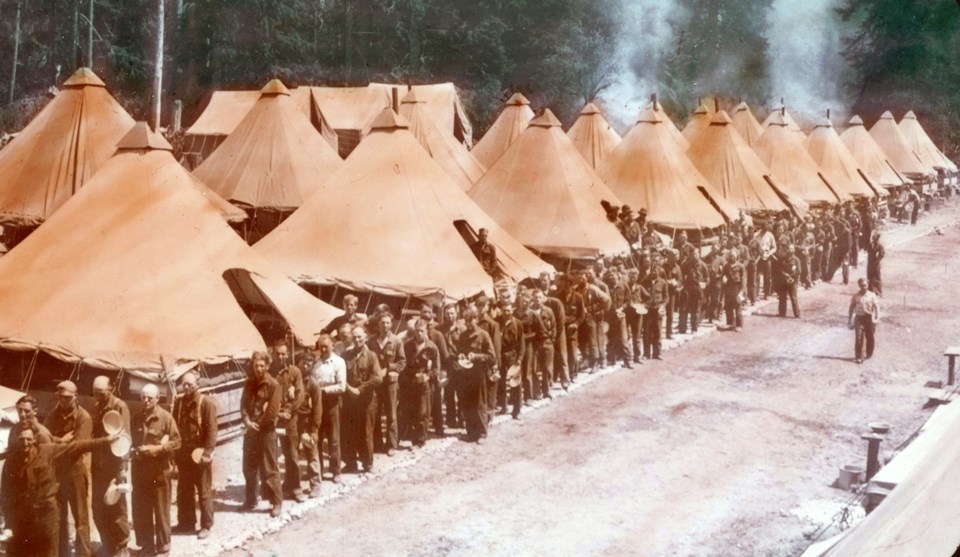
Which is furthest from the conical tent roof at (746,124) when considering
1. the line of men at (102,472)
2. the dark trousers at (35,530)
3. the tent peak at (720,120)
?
the dark trousers at (35,530)

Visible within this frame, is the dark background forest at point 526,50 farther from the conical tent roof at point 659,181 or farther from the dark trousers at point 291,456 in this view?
the dark trousers at point 291,456

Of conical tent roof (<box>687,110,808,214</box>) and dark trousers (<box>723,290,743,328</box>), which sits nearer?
dark trousers (<box>723,290,743,328</box>)

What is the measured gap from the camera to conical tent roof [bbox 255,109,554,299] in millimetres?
14188

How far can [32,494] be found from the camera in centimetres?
748

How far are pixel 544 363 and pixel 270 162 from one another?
31.7 ft

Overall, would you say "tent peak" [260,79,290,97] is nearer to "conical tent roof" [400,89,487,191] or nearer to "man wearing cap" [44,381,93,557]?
"conical tent roof" [400,89,487,191]

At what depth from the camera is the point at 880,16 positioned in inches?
485

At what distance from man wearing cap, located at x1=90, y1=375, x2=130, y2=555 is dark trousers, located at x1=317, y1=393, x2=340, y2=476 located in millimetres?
2390

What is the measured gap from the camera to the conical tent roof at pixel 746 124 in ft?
115

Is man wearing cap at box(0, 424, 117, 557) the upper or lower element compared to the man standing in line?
lower

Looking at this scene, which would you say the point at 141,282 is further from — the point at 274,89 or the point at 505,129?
the point at 505,129

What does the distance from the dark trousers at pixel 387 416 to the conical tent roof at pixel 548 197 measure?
24.7 feet

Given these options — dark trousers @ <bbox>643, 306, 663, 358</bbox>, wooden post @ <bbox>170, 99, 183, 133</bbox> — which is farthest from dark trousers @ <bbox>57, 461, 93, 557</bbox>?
wooden post @ <bbox>170, 99, 183, 133</bbox>

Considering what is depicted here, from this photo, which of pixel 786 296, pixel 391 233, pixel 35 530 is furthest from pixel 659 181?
pixel 35 530
